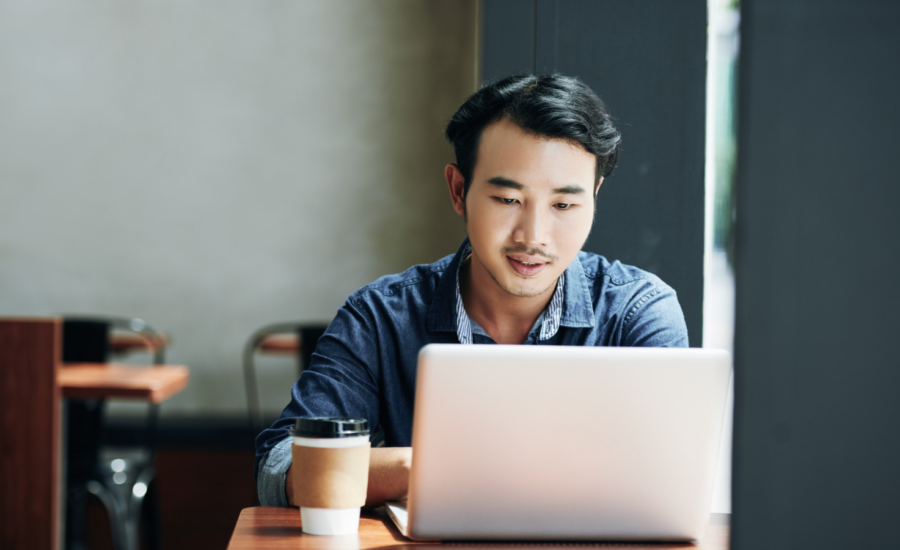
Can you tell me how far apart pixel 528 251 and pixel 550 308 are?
0.53ft

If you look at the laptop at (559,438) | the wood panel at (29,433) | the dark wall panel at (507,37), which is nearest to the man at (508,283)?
the laptop at (559,438)

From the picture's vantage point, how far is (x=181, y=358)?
4250 mm

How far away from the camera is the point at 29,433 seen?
240 centimetres

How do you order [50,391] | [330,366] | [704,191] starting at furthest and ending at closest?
[50,391] → [704,191] → [330,366]

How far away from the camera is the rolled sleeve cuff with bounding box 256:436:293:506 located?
42.4 inches

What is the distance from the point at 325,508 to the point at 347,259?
3.50 m

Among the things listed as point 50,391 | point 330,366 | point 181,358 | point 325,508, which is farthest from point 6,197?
point 325,508

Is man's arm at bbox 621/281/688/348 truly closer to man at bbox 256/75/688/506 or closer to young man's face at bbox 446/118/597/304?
Result: man at bbox 256/75/688/506

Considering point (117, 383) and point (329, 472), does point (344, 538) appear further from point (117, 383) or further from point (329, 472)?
point (117, 383)

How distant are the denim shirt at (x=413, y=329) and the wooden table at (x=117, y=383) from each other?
1.29m

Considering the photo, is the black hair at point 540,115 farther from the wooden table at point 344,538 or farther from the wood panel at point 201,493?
the wood panel at point 201,493

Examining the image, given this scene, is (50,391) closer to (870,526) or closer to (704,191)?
(704,191)

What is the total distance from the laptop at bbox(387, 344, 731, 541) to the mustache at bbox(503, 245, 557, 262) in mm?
551

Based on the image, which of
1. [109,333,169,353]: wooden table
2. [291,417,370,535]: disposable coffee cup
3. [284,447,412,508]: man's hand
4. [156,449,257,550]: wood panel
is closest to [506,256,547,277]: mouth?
[284,447,412,508]: man's hand
